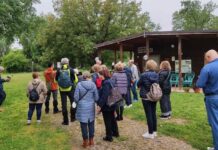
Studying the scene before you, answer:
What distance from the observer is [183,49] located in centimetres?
2095

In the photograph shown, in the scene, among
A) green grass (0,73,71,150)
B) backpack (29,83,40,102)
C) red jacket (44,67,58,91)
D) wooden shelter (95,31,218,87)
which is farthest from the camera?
wooden shelter (95,31,218,87)

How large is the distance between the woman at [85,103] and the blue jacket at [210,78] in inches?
84.8

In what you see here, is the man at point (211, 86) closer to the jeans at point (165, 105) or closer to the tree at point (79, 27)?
the jeans at point (165, 105)

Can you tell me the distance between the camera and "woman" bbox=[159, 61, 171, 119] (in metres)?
9.17

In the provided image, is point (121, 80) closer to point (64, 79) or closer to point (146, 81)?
point (64, 79)

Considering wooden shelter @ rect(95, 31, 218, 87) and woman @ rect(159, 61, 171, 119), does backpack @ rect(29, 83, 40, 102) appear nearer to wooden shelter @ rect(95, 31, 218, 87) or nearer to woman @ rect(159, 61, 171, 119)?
woman @ rect(159, 61, 171, 119)

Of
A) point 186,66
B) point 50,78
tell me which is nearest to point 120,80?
point 50,78

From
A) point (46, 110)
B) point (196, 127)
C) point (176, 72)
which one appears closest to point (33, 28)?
point (176, 72)

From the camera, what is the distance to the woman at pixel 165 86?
9.17m

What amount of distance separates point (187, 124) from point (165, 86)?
1161mm

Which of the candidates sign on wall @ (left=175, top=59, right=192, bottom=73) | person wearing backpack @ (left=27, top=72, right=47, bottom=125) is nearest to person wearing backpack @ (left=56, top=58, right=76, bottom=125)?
person wearing backpack @ (left=27, top=72, right=47, bottom=125)

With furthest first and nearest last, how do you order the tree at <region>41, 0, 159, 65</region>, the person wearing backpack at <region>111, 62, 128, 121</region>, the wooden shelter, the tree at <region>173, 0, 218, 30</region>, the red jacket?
1. the tree at <region>173, 0, 218, 30</region>
2. the tree at <region>41, 0, 159, 65</region>
3. the wooden shelter
4. the red jacket
5. the person wearing backpack at <region>111, 62, 128, 121</region>

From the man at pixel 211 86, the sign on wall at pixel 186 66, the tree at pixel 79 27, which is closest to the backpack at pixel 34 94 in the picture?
the man at pixel 211 86

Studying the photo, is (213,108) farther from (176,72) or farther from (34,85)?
(176,72)
